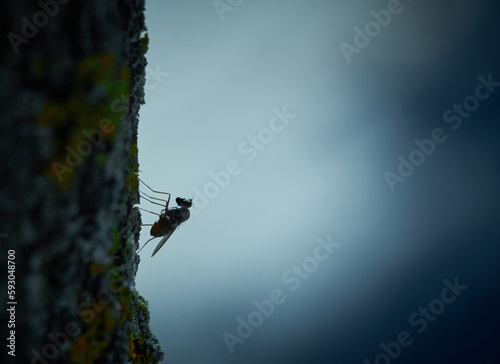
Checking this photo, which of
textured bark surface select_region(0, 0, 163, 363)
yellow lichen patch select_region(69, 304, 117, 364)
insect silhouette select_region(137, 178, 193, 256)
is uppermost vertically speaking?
insect silhouette select_region(137, 178, 193, 256)

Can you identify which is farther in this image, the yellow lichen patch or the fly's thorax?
the fly's thorax

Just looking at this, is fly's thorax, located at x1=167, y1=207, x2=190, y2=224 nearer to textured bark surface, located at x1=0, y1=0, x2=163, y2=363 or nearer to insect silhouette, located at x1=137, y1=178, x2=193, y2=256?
insect silhouette, located at x1=137, y1=178, x2=193, y2=256

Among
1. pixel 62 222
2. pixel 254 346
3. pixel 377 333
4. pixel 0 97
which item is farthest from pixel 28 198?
pixel 377 333

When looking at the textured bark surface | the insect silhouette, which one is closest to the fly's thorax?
the insect silhouette

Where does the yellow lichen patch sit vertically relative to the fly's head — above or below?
below

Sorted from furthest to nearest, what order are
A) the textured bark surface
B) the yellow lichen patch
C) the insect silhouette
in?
1. the insect silhouette
2. the yellow lichen patch
3. the textured bark surface

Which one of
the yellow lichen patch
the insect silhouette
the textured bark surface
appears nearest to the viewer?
the textured bark surface

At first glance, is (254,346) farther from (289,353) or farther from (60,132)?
(60,132)

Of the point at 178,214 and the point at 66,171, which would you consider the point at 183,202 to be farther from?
the point at 66,171

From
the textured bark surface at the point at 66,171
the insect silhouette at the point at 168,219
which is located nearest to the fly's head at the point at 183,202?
the insect silhouette at the point at 168,219
